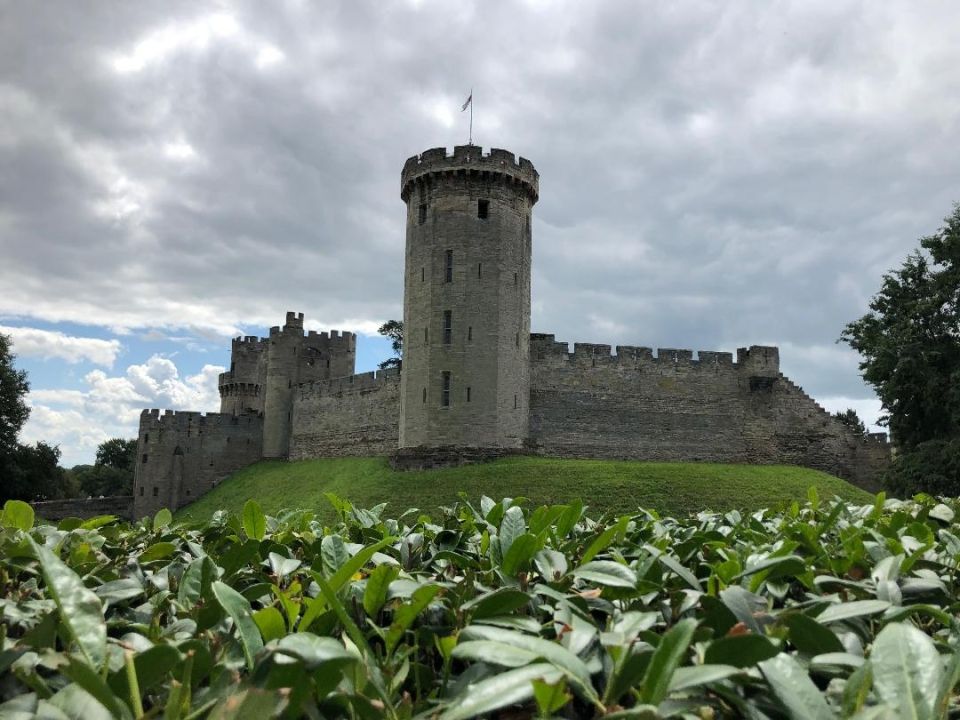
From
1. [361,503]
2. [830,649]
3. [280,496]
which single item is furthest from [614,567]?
[280,496]

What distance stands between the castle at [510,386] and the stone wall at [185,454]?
675 centimetres

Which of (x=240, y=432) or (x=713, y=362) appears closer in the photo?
(x=713, y=362)

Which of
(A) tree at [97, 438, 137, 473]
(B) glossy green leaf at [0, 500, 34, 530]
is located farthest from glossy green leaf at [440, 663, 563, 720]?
(A) tree at [97, 438, 137, 473]

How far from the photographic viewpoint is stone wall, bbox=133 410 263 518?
4866 centimetres

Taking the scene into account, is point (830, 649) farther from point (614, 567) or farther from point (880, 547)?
point (880, 547)

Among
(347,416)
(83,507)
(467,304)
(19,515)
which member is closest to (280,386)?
(347,416)

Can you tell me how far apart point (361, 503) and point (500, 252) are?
11.2 meters

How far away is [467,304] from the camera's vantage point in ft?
107

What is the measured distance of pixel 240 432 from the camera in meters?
50.7

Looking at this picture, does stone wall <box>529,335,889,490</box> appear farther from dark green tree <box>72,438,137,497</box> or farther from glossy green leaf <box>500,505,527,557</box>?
dark green tree <box>72,438,137,497</box>

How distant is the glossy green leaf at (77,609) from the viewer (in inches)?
70.2

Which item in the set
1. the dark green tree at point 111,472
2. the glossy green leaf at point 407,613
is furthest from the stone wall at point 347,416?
the glossy green leaf at point 407,613

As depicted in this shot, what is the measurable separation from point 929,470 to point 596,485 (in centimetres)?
1215

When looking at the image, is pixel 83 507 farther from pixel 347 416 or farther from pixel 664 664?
pixel 664 664
